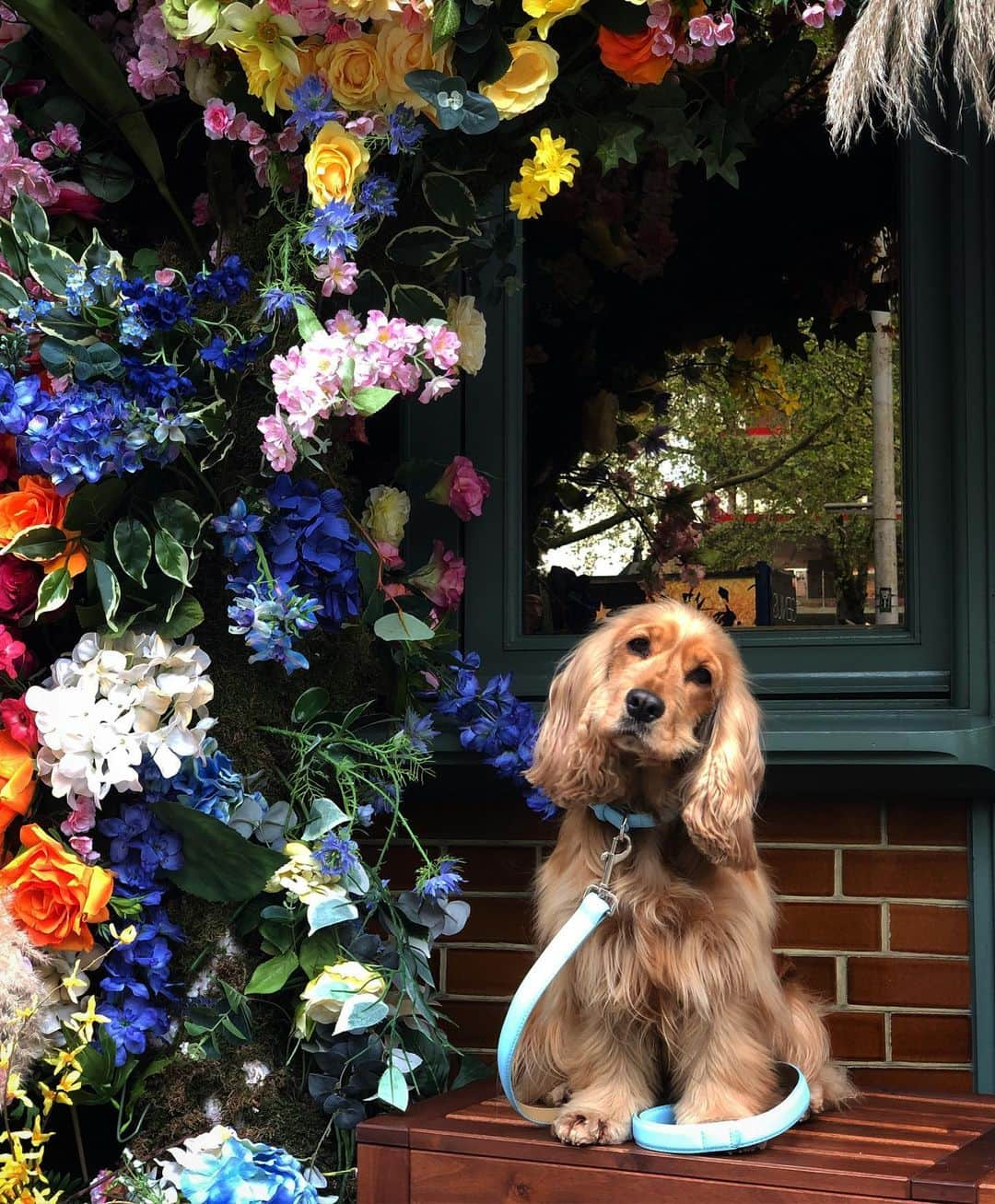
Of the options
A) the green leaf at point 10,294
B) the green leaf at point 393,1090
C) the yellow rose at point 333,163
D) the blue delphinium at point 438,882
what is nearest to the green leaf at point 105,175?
the green leaf at point 10,294

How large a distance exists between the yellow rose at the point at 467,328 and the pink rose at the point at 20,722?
1107 millimetres

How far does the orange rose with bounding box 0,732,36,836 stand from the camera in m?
2.67

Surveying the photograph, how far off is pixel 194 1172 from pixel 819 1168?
1048mm

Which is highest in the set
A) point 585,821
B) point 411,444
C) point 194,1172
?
point 411,444

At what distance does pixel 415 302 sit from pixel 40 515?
82cm

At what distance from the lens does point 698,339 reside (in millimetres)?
3590

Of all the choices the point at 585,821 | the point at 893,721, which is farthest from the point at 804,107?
the point at 585,821

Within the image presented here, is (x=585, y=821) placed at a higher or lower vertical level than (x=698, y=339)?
lower

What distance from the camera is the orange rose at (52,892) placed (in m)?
2.62

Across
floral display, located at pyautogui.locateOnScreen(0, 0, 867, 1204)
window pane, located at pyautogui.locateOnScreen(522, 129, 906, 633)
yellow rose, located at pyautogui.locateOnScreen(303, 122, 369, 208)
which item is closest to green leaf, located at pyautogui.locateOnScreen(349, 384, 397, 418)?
floral display, located at pyautogui.locateOnScreen(0, 0, 867, 1204)

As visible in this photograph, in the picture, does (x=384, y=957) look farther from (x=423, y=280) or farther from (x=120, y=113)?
(x=120, y=113)

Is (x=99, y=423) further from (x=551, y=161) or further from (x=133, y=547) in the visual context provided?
(x=551, y=161)

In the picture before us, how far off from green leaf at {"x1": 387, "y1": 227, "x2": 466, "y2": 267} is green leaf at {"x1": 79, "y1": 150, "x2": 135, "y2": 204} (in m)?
0.54

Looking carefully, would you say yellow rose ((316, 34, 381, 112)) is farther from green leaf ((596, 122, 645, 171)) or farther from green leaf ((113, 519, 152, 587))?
green leaf ((113, 519, 152, 587))
